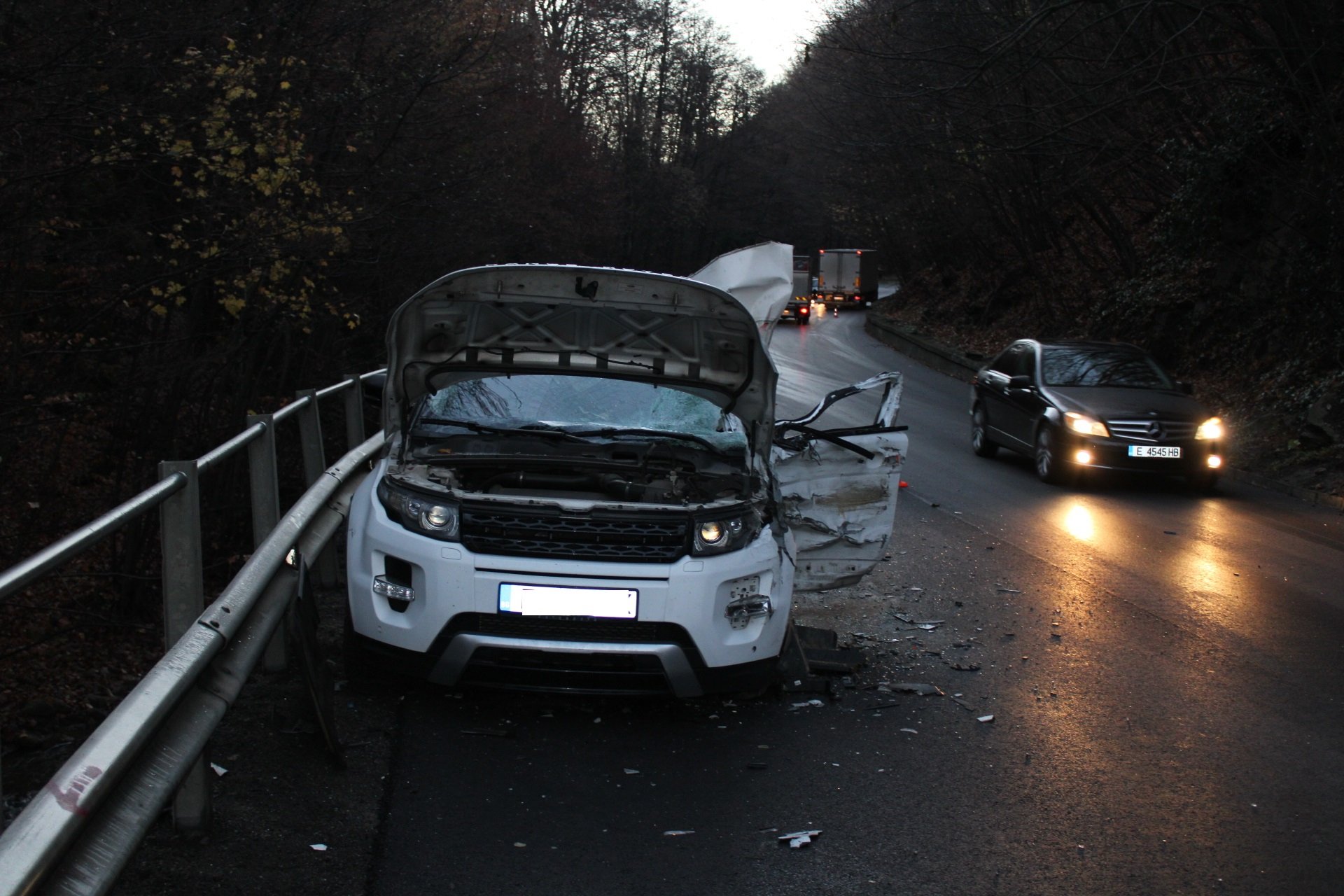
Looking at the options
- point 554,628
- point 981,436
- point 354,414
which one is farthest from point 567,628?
point 981,436

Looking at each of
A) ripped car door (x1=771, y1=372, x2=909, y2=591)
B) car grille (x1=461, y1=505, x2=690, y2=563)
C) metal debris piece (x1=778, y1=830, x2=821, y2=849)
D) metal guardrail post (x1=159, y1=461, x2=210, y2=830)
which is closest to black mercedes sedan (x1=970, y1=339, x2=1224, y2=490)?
ripped car door (x1=771, y1=372, x2=909, y2=591)

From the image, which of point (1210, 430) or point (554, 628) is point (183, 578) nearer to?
point (554, 628)

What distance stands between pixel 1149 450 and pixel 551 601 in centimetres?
1056

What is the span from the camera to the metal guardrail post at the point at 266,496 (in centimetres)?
585

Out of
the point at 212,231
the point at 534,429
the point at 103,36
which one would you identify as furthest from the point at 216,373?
the point at 534,429

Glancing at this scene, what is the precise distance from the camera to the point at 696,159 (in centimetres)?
8181

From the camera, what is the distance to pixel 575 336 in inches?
277

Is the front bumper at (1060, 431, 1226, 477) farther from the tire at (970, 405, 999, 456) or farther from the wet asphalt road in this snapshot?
the wet asphalt road

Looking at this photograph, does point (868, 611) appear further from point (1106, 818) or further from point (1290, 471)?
point (1290, 471)

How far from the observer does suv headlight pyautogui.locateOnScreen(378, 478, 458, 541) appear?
5598 mm

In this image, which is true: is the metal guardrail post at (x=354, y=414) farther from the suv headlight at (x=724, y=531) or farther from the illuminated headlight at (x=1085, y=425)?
the illuminated headlight at (x=1085, y=425)

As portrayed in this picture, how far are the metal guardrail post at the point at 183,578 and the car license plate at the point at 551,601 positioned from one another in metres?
1.56

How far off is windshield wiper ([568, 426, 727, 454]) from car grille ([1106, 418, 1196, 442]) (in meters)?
9.05

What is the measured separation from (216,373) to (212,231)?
4.23 feet
